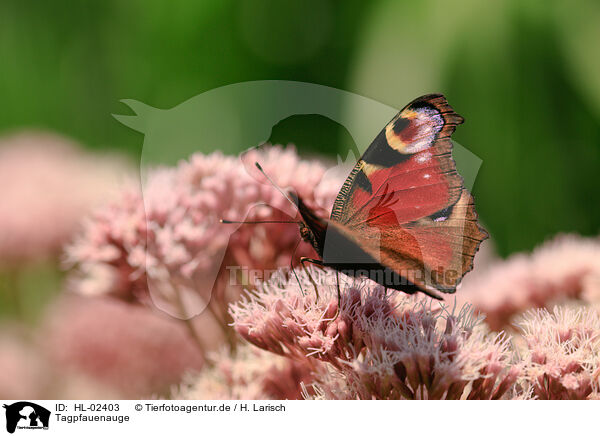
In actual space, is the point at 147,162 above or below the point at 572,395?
above

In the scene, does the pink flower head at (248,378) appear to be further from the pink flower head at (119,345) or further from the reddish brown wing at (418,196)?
the reddish brown wing at (418,196)

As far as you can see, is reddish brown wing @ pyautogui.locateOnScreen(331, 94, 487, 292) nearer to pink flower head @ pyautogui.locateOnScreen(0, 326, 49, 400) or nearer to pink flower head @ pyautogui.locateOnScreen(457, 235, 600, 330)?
pink flower head @ pyautogui.locateOnScreen(457, 235, 600, 330)

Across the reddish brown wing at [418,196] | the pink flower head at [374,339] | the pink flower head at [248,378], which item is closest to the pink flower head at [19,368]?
the pink flower head at [248,378]

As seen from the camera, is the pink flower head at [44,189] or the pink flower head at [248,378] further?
the pink flower head at [44,189]

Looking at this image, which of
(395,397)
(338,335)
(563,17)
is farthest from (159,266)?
(563,17)

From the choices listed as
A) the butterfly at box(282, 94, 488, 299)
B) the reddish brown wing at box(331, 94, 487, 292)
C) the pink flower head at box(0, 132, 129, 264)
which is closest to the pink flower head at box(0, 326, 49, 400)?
the pink flower head at box(0, 132, 129, 264)

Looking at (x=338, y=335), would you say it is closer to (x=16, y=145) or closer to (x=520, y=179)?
(x=520, y=179)

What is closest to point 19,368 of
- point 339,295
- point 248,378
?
point 248,378
